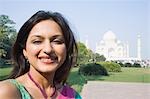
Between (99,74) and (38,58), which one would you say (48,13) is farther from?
(99,74)

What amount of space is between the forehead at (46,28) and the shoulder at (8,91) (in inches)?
8.7

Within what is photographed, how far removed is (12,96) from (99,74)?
1633 centimetres

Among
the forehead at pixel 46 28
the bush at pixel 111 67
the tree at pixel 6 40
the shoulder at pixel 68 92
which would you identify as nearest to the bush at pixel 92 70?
the bush at pixel 111 67

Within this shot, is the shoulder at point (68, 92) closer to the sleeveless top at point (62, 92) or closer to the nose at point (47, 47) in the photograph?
the sleeveless top at point (62, 92)

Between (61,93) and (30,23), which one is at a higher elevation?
(30,23)

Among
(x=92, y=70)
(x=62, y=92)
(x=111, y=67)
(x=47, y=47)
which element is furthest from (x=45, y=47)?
(x=111, y=67)

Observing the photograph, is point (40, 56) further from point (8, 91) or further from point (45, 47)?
point (8, 91)

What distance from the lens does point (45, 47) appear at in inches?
45.4

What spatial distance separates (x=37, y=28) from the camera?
120cm

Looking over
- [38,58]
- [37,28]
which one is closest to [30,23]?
[37,28]

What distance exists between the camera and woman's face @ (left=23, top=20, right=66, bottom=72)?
3.80 feet

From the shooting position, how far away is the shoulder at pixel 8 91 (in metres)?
1.08

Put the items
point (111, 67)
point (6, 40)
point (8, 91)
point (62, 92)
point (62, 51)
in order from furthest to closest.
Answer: point (111, 67) < point (6, 40) < point (62, 92) < point (62, 51) < point (8, 91)

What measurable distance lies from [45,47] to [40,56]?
0.04 meters
